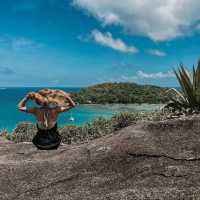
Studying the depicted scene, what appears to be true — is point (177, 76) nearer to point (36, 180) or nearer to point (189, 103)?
point (189, 103)

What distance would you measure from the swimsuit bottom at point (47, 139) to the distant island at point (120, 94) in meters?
67.0

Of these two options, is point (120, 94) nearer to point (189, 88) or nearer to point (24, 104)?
point (189, 88)

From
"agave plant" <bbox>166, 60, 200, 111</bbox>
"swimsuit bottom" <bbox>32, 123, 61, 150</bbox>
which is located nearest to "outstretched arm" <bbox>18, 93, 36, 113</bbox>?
"swimsuit bottom" <bbox>32, 123, 61, 150</bbox>

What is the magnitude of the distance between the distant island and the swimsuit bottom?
67.0 meters

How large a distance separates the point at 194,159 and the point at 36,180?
2.37 meters

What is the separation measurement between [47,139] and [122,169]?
2.80 meters

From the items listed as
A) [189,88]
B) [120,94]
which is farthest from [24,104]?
[120,94]

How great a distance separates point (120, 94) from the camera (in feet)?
278

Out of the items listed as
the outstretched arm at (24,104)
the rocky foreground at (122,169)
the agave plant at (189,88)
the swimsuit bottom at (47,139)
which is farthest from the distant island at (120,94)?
the rocky foreground at (122,169)

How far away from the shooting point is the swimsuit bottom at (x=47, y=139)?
7.71 m

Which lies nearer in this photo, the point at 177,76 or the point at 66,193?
the point at 66,193

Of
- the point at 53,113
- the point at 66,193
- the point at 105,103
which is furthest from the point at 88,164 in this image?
the point at 105,103

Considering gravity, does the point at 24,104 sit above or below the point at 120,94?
below

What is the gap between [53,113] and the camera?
820 centimetres
